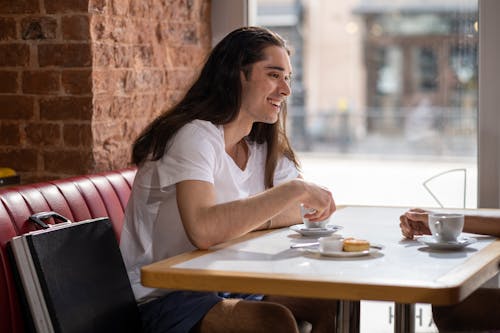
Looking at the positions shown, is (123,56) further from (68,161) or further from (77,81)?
(68,161)

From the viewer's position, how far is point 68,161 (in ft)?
11.0

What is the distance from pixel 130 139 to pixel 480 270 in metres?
1.89

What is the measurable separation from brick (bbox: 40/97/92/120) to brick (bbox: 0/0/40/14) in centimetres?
35

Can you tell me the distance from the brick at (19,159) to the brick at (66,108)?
15cm

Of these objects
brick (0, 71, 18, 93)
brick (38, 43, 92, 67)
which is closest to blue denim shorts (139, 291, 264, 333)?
brick (38, 43, 92, 67)

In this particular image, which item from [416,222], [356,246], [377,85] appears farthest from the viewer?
[377,85]

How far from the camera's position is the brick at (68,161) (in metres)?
3.33

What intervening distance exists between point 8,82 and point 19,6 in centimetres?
30

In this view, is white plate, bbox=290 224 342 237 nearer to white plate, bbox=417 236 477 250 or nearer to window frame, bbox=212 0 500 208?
white plate, bbox=417 236 477 250

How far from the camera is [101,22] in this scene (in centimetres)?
336

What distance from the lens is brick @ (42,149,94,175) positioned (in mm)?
3332

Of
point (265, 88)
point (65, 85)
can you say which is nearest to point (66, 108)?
point (65, 85)

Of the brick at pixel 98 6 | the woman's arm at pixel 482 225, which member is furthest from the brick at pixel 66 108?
the woman's arm at pixel 482 225

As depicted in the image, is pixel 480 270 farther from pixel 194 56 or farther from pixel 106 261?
pixel 194 56
